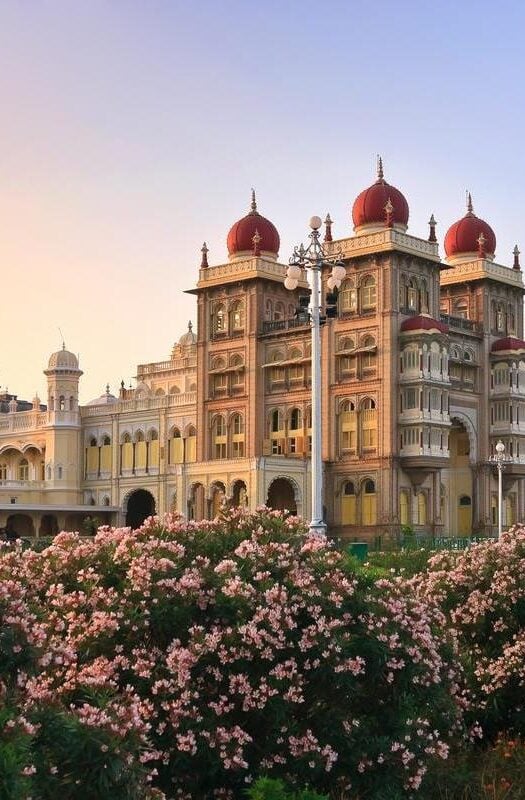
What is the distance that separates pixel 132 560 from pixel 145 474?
61.1 metres

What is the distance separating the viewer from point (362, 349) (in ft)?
204

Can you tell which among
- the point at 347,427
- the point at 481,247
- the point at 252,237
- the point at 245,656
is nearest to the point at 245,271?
the point at 252,237

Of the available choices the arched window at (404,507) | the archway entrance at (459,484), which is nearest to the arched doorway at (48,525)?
the arched window at (404,507)

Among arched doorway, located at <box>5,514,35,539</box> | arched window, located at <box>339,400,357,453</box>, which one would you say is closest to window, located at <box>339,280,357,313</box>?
arched window, located at <box>339,400,357,453</box>

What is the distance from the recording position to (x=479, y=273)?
227ft

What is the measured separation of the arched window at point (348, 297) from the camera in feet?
208

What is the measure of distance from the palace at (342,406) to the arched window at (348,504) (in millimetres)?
79

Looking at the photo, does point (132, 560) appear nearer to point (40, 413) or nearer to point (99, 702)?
point (99, 702)

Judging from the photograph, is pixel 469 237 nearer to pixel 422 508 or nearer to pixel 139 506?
A: pixel 422 508

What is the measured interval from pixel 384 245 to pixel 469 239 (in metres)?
11.2

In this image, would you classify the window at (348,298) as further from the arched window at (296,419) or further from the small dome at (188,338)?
the small dome at (188,338)

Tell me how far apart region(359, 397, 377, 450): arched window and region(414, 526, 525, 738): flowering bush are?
1775 inches

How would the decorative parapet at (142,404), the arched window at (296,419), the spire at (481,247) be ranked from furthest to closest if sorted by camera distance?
the decorative parapet at (142,404), the spire at (481,247), the arched window at (296,419)

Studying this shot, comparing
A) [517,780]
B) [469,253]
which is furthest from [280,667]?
[469,253]
